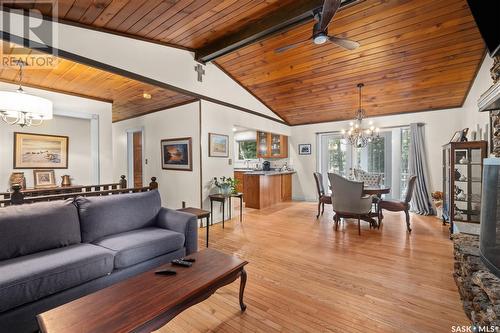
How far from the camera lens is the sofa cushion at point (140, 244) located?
2.07 meters

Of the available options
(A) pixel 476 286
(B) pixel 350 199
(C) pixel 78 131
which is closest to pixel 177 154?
(C) pixel 78 131

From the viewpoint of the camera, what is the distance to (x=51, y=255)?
6.14ft

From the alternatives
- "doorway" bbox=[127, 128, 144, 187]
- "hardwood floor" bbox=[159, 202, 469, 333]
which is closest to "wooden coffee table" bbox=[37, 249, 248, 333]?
"hardwood floor" bbox=[159, 202, 469, 333]

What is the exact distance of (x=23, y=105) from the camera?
8.91 feet

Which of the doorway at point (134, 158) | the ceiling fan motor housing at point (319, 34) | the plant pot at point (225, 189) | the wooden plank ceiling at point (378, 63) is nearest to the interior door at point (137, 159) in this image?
the doorway at point (134, 158)

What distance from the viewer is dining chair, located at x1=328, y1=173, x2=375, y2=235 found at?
371 centimetres

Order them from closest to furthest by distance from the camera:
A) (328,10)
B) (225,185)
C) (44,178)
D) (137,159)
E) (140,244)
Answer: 1. (328,10)
2. (140,244)
3. (44,178)
4. (225,185)
5. (137,159)

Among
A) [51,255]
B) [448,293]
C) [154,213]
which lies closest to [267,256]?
[154,213]

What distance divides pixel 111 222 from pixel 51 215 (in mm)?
509

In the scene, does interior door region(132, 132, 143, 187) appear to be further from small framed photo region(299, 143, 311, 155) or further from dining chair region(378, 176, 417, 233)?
dining chair region(378, 176, 417, 233)

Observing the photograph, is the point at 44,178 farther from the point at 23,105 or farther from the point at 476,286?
the point at 476,286

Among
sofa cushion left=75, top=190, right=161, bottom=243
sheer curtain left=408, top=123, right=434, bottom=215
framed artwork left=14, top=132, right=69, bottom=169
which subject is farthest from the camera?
sheer curtain left=408, top=123, right=434, bottom=215

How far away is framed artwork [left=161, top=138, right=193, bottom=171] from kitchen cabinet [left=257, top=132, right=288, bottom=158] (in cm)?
302

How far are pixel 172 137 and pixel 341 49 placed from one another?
3574mm
